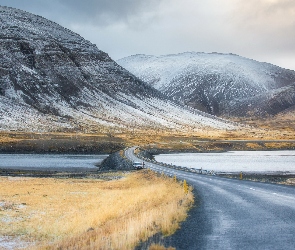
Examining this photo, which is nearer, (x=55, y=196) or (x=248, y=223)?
(x=248, y=223)

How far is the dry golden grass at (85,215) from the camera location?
1599 centimetres

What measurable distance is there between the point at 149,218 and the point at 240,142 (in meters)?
139

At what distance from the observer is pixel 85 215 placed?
2712 cm

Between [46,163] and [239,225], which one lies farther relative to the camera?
[46,163]

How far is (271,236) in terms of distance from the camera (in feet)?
48.8

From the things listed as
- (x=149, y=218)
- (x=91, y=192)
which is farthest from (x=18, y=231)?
(x=91, y=192)

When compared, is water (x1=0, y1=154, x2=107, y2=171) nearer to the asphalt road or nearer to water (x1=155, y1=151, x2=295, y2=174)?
water (x1=155, y1=151, x2=295, y2=174)

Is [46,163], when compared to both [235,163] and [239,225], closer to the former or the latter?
[235,163]

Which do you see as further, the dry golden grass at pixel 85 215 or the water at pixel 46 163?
the water at pixel 46 163

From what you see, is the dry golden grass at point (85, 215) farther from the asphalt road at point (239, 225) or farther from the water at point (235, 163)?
the water at point (235, 163)

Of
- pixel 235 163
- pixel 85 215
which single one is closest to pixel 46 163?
pixel 235 163

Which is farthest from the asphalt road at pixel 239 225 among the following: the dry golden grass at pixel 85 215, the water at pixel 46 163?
the water at pixel 46 163

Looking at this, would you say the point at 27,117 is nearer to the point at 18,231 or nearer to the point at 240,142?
the point at 240,142

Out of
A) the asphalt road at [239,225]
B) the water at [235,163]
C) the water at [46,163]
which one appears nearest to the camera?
the asphalt road at [239,225]
